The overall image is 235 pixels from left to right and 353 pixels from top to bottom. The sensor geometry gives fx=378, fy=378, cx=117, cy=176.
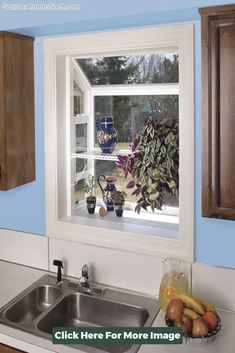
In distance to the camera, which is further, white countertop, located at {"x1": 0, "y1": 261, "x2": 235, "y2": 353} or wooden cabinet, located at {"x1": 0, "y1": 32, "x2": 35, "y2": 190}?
wooden cabinet, located at {"x1": 0, "y1": 32, "x2": 35, "y2": 190}

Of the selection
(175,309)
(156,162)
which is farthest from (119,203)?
(175,309)

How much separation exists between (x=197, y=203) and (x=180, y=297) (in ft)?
1.29

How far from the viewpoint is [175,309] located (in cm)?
138

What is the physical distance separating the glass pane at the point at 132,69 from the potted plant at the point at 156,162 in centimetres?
24

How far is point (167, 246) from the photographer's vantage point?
1687 mm

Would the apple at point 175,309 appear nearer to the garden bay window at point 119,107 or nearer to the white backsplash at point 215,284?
the white backsplash at point 215,284

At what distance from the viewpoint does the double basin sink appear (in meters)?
1.64

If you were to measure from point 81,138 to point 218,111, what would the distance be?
40.5 inches

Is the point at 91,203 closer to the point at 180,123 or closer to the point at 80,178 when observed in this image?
the point at 80,178

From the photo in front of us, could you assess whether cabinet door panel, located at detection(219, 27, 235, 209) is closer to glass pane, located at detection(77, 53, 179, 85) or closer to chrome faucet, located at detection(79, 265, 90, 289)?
glass pane, located at detection(77, 53, 179, 85)

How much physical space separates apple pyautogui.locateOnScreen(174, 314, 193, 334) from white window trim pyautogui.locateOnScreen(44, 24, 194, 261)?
33cm

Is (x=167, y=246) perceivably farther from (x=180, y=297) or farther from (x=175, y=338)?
(x=175, y=338)

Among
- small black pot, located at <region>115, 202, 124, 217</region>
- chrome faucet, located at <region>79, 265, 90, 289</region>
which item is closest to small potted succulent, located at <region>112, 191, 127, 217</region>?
small black pot, located at <region>115, 202, 124, 217</region>

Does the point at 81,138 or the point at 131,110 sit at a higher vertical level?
the point at 131,110
